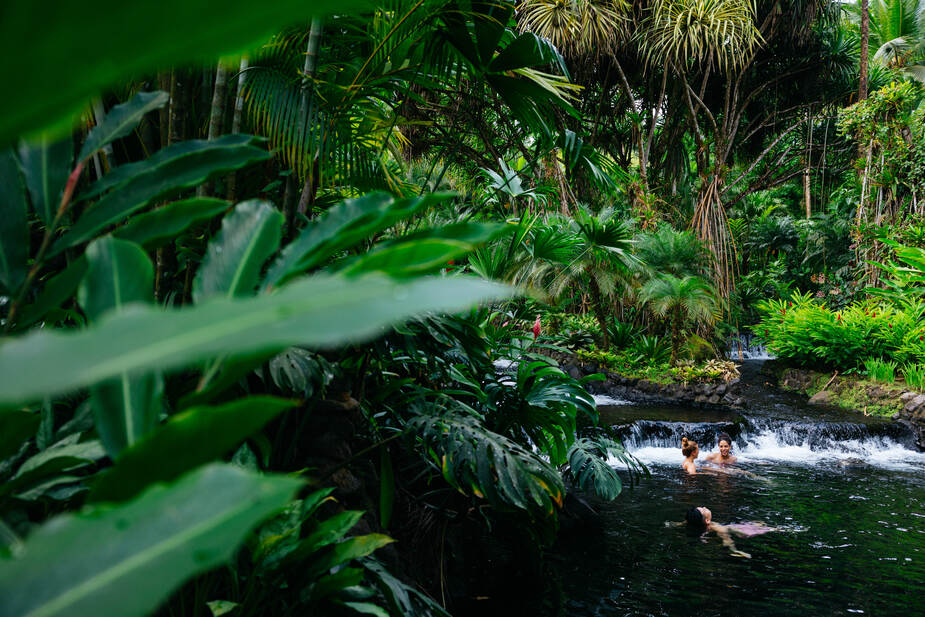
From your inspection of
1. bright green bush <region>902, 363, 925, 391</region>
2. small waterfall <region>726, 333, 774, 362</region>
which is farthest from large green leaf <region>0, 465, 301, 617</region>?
small waterfall <region>726, 333, 774, 362</region>

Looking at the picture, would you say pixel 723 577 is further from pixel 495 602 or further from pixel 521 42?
pixel 521 42

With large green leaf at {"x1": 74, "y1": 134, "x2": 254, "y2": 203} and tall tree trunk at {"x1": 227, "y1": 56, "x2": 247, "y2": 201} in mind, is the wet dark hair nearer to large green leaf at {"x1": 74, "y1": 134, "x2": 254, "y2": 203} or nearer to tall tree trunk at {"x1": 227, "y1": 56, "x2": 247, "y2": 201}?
tall tree trunk at {"x1": 227, "y1": 56, "x2": 247, "y2": 201}

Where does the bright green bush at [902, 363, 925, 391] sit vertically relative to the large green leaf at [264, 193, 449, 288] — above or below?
below

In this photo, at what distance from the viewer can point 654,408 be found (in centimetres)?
864

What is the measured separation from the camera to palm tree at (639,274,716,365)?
30.3ft

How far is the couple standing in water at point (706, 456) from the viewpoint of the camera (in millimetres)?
6250

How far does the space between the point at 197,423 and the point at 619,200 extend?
14185 millimetres

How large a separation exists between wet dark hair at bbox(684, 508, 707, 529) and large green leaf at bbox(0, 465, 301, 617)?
518 centimetres

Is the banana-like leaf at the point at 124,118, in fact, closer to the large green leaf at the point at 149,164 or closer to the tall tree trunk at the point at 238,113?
the large green leaf at the point at 149,164

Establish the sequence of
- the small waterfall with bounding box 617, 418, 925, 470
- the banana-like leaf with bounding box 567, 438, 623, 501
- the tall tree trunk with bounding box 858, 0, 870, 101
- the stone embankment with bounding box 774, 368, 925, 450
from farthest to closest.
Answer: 1. the tall tree trunk with bounding box 858, 0, 870, 101
2. the stone embankment with bounding box 774, 368, 925, 450
3. the small waterfall with bounding box 617, 418, 925, 470
4. the banana-like leaf with bounding box 567, 438, 623, 501

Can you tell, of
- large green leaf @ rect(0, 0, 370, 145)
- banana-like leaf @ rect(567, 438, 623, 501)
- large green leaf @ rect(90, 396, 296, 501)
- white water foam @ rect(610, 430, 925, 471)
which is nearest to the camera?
large green leaf @ rect(0, 0, 370, 145)

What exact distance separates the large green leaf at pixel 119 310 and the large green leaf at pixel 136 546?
0.49ft

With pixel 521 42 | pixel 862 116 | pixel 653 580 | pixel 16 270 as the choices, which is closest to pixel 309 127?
pixel 521 42

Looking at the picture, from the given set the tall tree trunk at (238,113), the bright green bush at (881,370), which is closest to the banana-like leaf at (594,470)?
the tall tree trunk at (238,113)
